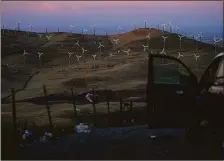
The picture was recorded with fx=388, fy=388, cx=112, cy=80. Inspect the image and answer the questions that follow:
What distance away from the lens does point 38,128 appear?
4168 mm

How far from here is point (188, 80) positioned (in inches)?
168

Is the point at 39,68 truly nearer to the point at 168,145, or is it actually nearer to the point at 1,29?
the point at 1,29

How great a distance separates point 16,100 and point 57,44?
755 millimetres

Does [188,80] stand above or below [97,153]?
above

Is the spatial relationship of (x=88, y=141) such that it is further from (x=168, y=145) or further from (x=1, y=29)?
(x=1, y=29)

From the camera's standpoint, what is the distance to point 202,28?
4.46 m

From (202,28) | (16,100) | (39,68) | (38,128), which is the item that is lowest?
(38,128)

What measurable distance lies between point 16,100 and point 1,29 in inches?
30.4

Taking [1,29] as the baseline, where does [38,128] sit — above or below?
below

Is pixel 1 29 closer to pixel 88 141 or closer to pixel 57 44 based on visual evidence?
pixel 57 44

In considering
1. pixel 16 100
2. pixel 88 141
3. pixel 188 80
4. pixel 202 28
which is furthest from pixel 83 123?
pixel 202 28

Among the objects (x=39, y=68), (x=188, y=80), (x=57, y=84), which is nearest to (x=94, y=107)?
(x=57, y=84)

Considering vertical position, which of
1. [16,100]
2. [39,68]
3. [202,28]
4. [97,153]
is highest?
[202,28]

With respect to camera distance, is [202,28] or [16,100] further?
Result: [202,28]
